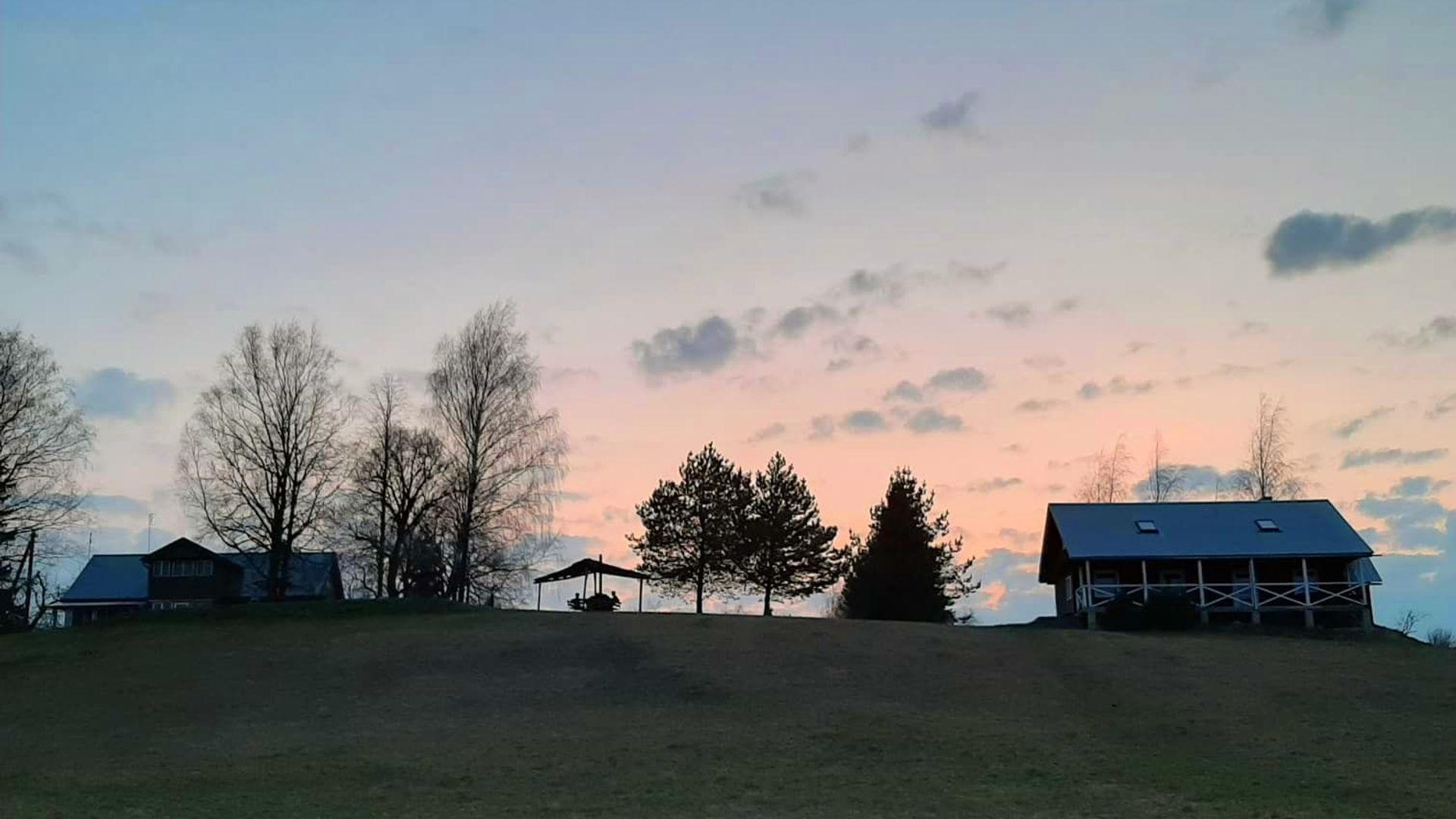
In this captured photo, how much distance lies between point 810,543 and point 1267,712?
104 feet

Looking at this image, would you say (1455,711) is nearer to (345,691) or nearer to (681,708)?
(681,708)

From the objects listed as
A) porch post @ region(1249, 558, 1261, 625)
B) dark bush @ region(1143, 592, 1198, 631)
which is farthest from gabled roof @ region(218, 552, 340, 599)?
porch post @ region(1249, 558, 1261, 625)

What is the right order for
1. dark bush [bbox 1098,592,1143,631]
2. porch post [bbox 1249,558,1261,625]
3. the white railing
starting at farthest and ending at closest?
the white railing, porch post [bbox 1249,558,1261,625], dark bush [bbox 1098,592,1143,631]

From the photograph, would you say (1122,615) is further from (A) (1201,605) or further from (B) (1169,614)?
(A) (1201,605)

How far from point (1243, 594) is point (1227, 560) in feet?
4.29

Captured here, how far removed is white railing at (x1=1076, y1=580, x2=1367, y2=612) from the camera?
145 feet

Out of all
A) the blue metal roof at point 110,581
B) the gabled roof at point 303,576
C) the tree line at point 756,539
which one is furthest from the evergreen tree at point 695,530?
the blue metal roof at point 110,581

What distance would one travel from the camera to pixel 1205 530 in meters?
47.2

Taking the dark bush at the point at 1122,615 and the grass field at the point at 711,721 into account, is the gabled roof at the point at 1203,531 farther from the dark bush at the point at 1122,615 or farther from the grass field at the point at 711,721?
the grass field at the point at 711,721

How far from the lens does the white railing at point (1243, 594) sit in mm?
44344

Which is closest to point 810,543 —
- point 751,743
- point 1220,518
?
point 1220,518

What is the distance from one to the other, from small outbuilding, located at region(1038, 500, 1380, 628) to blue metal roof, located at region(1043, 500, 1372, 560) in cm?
4

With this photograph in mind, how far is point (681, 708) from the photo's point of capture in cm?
2934

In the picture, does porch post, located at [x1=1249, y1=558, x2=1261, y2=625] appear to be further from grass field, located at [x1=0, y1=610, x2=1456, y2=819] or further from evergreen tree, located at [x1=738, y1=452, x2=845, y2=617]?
evergreen tree, located at [x1=738, y1=452, x2=845, y2=617]
